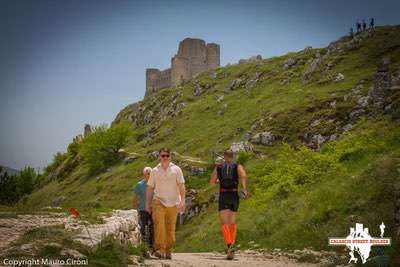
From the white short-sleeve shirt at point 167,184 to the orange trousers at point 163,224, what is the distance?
0.15 metres

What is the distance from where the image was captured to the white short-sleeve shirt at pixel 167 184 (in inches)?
487

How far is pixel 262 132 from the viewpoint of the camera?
51.3 metres

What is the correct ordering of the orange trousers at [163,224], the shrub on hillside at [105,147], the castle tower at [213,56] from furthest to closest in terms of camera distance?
the castle tower at [213,56], the shrub on hillside at [105,147], the orange trousers at [163,224]

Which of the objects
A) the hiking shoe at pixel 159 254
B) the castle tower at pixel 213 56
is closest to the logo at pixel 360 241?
the hiking shoe at pixel 159 254

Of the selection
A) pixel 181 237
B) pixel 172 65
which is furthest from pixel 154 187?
pixel 172 65

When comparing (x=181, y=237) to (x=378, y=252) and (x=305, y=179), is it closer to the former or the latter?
(x=305, y=179)

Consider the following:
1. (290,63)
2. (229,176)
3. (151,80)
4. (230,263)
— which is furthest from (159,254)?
(151,80)

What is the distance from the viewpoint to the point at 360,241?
12.1 metres

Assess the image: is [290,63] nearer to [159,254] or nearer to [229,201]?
[229,201]

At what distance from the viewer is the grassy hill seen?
55.6ft

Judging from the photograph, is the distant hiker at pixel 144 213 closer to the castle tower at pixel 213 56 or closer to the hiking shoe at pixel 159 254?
the hiking shoe at pixel 159 254

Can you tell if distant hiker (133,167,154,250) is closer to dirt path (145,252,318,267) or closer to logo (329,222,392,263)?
dirt path (145,252,318,267)

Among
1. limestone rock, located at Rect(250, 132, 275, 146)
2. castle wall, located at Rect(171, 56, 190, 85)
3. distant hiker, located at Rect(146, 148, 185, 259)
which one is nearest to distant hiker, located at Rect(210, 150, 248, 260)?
distant hiker, located at Rect(146, 148, 185, 259)

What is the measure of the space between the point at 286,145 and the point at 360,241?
2262 cm
